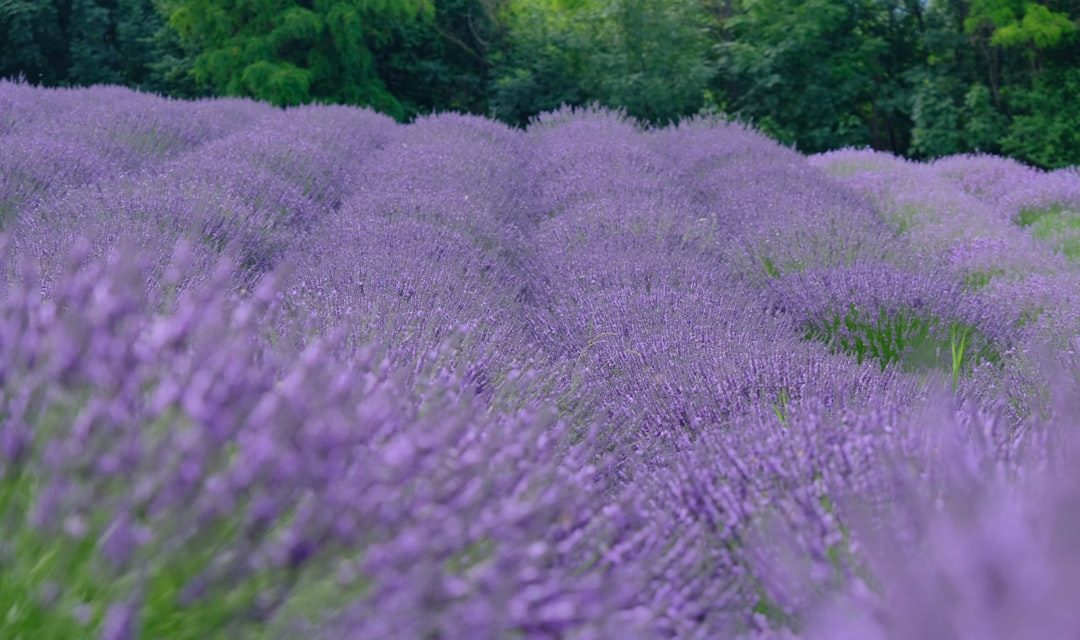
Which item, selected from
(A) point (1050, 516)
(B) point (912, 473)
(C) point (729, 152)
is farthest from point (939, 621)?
(C) point (729, 152)

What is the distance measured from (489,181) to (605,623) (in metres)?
4.79

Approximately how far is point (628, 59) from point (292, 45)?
483cm

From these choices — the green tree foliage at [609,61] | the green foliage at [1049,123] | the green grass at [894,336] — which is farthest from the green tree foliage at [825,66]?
the green grass at [894,336]

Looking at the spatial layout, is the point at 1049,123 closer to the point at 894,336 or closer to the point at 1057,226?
the point at 1057,226

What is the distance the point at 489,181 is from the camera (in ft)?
18.3

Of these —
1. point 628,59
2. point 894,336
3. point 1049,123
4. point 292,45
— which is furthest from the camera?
point 628,59

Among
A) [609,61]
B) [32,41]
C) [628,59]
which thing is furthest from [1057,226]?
[32,41]

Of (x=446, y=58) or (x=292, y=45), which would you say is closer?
(x=292, y=45)

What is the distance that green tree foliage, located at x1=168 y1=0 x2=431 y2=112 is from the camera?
1273 cm

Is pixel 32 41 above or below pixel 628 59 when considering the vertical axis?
below

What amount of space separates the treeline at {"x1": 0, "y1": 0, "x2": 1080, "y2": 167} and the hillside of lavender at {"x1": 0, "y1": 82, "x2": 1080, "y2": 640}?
9.88 m

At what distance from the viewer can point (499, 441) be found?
128 cm

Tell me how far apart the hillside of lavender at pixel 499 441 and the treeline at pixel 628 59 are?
9885 millimetres

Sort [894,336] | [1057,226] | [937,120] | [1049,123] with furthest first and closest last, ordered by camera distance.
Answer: [937,120], [1049,123], [1057,226], [894,336]
